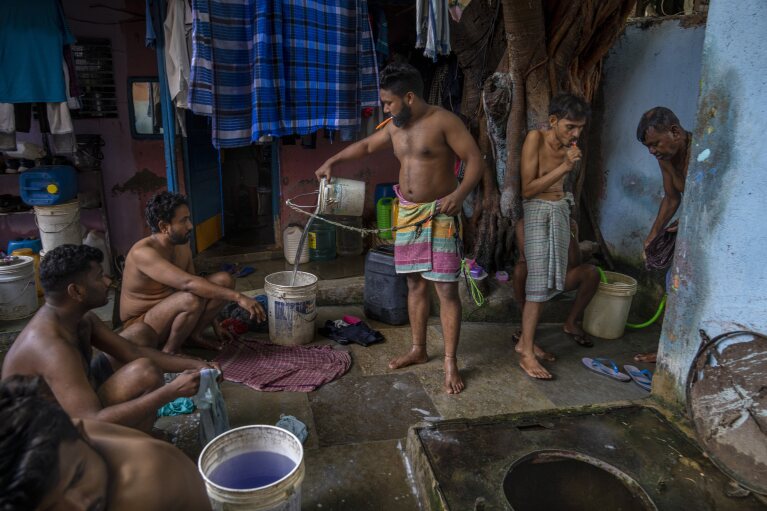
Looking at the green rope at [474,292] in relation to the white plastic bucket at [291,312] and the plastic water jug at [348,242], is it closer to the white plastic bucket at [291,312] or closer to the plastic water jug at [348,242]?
the white plastic bucket at [291,312]

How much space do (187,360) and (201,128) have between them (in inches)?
162

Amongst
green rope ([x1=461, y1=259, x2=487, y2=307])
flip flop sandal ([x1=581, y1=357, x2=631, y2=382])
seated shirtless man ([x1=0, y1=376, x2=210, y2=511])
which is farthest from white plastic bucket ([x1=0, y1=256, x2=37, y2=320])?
flip flop sandal ([x1=581, y1=357, x2=631, y2=382])

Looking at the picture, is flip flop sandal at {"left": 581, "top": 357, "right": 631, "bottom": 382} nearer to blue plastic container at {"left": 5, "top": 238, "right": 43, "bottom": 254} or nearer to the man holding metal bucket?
the man holding metal bucket

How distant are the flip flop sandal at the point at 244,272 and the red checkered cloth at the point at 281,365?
5.35 feet

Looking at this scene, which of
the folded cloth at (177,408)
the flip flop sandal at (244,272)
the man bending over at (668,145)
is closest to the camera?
the folded cloth at (177,408)

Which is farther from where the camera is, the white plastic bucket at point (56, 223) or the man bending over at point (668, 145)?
the white plastic bucket at point (56, 223)

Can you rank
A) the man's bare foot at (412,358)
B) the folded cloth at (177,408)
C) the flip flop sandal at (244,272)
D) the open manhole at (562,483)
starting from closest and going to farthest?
the open manhole at (562,483), the folded cloth at (177,408), the man's bare foot at (412,358), the flip flop sandal at (244,272)

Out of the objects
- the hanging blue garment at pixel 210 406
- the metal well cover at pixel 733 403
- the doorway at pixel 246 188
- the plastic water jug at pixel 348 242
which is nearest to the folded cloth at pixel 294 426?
the hanging blue garment at pixel 210 406

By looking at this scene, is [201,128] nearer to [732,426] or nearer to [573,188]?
[573,188]

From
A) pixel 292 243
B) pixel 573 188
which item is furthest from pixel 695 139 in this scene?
pixel 292 243

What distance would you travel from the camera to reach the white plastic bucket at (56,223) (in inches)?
203

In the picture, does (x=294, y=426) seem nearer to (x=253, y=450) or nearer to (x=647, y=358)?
(x=253, y=450)

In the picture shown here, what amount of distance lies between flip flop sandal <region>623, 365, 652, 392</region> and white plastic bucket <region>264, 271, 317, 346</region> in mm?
2475

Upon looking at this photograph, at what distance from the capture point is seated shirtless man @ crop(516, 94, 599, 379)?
→ 3.64 metres
